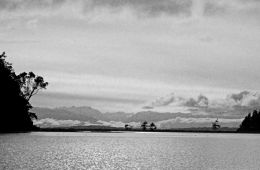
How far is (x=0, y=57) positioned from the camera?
13938 cm

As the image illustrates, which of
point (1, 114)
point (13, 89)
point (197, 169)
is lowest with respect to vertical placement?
point (197, 169)

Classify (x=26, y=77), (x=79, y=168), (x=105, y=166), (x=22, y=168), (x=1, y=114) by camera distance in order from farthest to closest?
(x=26, y=77)
(x=1, y=114)
(x=105, y=166)
(x=79, y=168)
(x=22, y=168)

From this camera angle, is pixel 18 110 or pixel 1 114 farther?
pixel 18 110

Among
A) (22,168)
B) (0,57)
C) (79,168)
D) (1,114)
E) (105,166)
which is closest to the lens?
(22,168)

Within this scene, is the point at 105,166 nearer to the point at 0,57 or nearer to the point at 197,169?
the point at 197,169

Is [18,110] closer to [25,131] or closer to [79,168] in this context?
[25,131]

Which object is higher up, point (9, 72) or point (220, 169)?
point (9, 72)

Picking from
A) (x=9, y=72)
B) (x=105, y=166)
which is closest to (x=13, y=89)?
(x=9, y=72)

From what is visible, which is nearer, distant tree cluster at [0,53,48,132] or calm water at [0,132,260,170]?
calm water at [0,132,260,170]

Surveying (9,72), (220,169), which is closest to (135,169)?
(220,169)

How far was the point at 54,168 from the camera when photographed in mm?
55656

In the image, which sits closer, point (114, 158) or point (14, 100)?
point (114, 158)

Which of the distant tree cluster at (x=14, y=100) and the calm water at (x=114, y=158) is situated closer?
the calm water at (x=114, y=158)

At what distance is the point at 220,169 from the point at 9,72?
9780 centimetres
